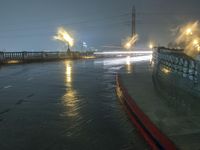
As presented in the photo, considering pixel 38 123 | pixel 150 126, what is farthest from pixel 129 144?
pixel 38 123

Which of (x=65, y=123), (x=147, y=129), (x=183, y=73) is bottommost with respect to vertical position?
(x=65, y=123)

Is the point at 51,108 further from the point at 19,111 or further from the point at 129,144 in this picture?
the point at 129,144

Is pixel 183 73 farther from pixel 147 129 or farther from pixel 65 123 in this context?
pixel 65 123

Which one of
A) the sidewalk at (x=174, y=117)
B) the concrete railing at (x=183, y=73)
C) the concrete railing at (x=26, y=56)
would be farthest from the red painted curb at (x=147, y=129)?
the concrete railing at (x=26, y=56)

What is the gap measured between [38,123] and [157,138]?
3.88 meters

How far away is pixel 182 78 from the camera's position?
12883mm

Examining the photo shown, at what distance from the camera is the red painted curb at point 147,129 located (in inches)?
319

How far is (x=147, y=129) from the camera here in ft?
31.9

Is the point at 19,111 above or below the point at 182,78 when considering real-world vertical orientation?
below

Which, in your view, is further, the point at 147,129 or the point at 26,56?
the point at 26,56

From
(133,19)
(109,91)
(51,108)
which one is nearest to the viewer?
(51,108)

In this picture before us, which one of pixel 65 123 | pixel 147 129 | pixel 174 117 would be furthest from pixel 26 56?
pixel 147 129

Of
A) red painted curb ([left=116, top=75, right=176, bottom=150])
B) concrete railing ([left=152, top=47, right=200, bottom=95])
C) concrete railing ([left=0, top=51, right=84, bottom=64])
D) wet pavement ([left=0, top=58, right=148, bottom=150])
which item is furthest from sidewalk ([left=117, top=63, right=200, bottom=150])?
concrete railing ([left=0, top=51, right=84, bottom=64])

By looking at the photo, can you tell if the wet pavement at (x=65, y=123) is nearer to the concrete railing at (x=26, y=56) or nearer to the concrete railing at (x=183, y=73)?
the concrete railing at (x=183, y=73)
